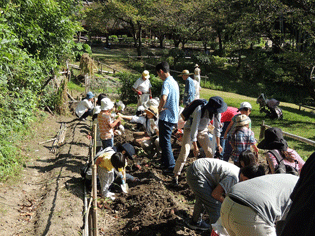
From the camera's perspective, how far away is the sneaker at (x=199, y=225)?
410 cm

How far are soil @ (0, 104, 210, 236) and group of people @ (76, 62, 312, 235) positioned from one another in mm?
315

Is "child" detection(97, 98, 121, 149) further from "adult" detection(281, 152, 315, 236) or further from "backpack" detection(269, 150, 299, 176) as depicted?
"adult" detection(281, 152, 315, 236)

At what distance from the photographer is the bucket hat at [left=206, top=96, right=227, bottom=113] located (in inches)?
195

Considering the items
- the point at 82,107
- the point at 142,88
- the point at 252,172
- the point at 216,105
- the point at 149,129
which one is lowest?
the point at 149,129

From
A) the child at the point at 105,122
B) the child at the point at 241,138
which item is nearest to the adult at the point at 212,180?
the child at the point at 241,138

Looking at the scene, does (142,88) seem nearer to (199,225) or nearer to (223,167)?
(199,225)

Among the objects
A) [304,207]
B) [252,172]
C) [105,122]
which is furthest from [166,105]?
[304,207]

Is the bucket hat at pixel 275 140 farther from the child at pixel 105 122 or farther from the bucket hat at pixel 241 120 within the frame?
the child at pixel 105 122

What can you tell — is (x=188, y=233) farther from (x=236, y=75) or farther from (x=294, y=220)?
(x=236, y=75)

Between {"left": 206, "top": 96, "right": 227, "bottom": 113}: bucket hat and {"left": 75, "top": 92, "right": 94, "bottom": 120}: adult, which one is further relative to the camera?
{"left": 75, "top": 92, "right": 94, "bottom": 120}: adult

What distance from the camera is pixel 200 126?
17.7ft

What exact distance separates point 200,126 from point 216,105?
0.58 meters

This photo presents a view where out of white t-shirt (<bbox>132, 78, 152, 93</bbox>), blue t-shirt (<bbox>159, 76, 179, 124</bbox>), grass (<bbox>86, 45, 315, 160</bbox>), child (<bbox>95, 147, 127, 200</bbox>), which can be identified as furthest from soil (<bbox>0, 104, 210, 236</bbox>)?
grass (<bbox>86, 45, 315, 160</bbox>)

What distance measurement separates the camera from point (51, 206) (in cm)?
471
